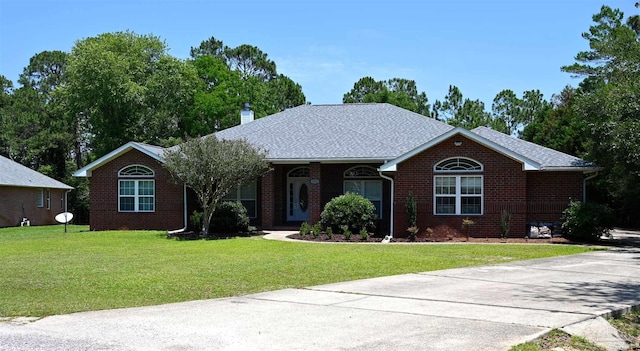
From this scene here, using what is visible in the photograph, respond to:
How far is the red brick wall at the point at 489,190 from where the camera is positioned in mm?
23688

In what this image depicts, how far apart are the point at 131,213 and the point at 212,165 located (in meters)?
7.09

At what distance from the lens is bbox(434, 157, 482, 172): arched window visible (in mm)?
24000

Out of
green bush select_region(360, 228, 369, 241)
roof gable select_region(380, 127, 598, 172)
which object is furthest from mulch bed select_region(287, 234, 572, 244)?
roof gable select_region(380, 127, 598, 172)

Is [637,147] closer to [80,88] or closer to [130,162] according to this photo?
[130,162]

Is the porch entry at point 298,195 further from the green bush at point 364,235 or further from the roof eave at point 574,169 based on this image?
the roof eave at point 574,169

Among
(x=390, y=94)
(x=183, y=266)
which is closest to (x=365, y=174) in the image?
(x=183, y=266)

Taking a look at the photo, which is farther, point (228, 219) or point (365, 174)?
point (365, 174)

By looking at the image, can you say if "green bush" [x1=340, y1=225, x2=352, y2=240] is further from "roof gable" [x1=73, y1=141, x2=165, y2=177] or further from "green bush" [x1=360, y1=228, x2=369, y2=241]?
"roof gable" [x1=73, y1=141, x2=165, y2=177]

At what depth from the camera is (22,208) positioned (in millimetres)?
41000

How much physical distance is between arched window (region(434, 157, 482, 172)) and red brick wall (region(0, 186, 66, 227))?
90.4 ft

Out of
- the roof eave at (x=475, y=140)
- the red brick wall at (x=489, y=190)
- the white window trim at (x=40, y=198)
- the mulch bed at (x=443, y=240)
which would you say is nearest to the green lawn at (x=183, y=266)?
the mulch bed at (x=443, y=240)

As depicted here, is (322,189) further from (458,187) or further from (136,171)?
(136,171)

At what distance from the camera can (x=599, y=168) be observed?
23.6m

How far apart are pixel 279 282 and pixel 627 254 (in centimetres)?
1159
